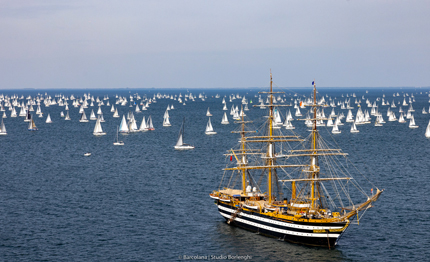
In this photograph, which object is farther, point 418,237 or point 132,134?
point 132,134

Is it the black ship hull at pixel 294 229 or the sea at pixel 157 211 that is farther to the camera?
the sea at pixel 157 211

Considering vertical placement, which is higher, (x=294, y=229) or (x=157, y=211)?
(x=294, y=229)

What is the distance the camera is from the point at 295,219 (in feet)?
209

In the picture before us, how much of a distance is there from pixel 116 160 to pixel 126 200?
46932 mm

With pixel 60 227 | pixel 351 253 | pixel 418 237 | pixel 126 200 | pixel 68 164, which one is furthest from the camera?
pixel 68 164

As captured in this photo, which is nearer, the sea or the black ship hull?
the black ship hull

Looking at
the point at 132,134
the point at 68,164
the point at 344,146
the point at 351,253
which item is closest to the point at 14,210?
the point at 68,164

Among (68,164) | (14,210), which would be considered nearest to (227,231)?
(14,210)

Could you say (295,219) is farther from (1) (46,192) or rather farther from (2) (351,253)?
(1) (46,192)

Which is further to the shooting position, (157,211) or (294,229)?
(157,211)

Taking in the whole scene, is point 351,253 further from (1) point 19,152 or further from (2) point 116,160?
(1) point 19,152

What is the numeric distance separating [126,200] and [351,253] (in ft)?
140

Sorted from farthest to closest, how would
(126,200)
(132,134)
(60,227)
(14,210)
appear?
1. (132,134)
2. (126,200)
3. (14,210)
4. (60,227)

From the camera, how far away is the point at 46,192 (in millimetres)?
94688
